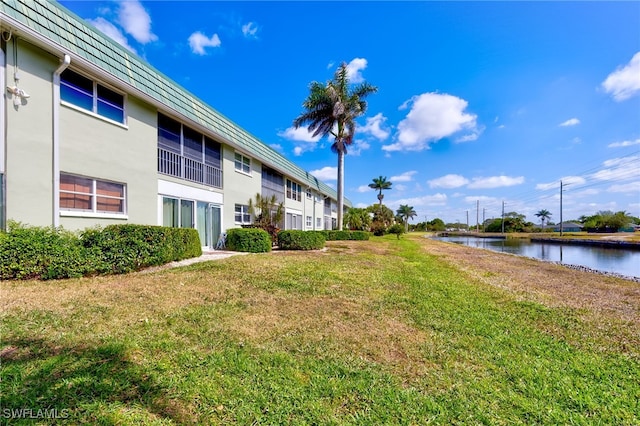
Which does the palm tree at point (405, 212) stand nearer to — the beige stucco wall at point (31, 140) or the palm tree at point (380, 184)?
the palm tree at point (380, 184)

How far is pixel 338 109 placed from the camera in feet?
77.7

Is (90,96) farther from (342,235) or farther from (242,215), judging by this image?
(342,235)

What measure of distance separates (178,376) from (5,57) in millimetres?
8398

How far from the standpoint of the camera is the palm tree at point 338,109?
24016 mm

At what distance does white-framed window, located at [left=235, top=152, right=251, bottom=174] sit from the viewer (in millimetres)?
15869

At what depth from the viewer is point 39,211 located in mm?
6738

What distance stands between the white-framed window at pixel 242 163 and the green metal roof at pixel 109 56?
1.09m

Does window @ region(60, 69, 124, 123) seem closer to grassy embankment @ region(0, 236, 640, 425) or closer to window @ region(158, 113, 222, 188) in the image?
window @ region(158, 113, 222, 188)

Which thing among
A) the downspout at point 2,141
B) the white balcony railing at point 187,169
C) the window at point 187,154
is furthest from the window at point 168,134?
the downspout at point 2,141

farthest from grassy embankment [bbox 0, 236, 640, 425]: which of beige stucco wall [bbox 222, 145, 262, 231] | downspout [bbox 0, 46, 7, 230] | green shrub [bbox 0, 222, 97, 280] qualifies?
beige stucco wall [bbox 222, 145, 262, 231]

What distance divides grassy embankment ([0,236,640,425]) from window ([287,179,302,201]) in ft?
59.1

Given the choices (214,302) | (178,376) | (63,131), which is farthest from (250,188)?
(178,376)

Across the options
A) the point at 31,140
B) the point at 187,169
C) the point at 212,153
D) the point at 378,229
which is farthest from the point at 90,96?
the point at 378,229

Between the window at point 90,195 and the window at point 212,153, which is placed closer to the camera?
the window at point 90,195
